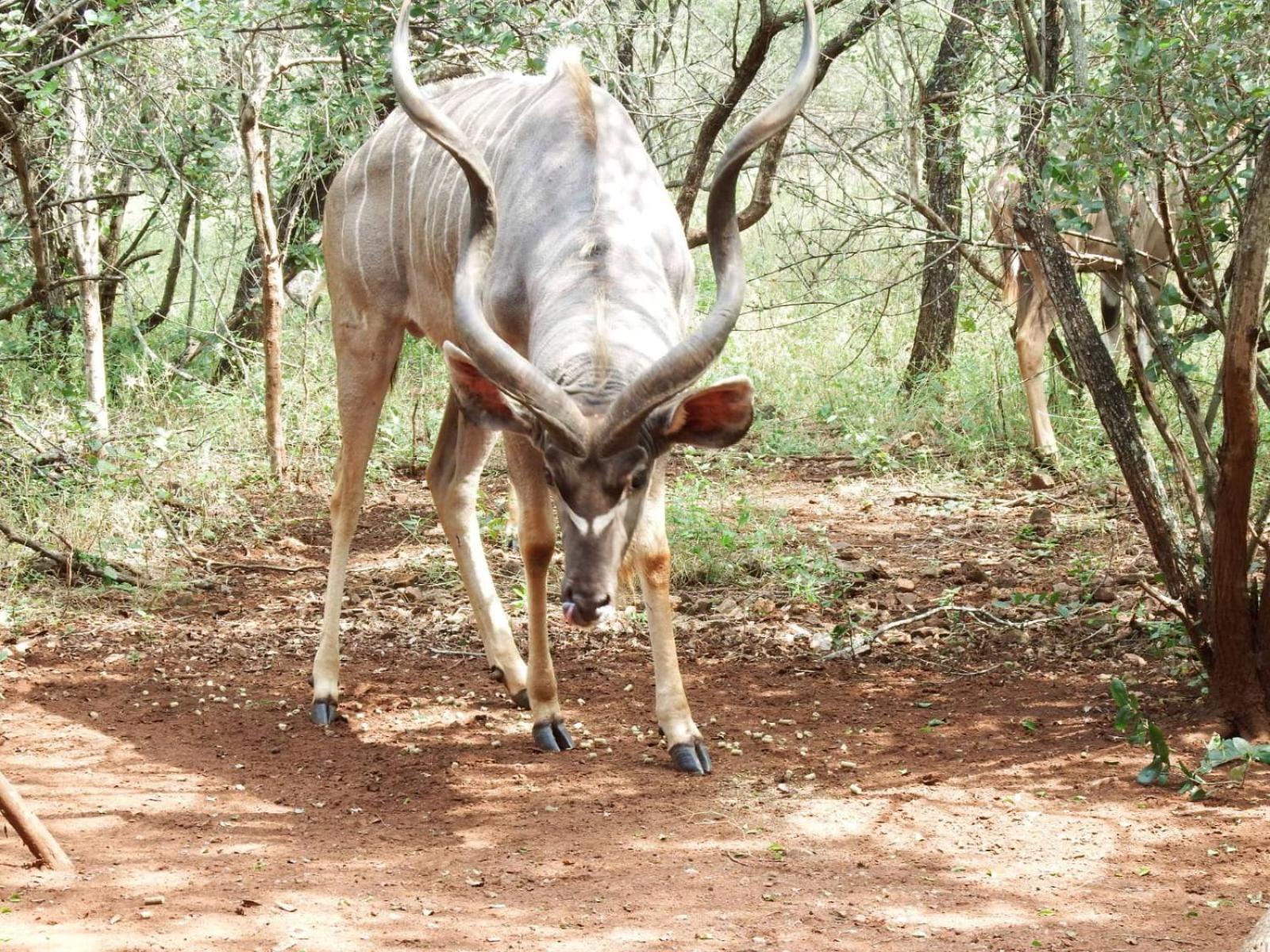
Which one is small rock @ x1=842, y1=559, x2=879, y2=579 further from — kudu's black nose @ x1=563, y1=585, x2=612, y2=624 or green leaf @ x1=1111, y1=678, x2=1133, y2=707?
kudu's black nose @ x1=563, y1=585, x2=612, y2=624

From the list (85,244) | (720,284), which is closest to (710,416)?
(720,284)

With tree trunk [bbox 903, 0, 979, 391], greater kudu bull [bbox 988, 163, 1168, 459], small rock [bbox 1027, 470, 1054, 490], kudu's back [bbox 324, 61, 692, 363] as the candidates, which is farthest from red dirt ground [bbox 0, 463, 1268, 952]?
tree trunk [bbox 903, 0, 979, 391]

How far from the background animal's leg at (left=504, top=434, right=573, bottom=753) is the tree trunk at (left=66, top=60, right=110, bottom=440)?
9.26 ft

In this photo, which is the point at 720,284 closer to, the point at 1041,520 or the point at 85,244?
the point at 1041,520

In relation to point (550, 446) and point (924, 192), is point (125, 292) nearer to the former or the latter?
point (924, 192)

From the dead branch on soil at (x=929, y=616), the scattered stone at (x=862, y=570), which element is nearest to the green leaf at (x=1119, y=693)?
the dead branch on soil at (x=929, y=616)

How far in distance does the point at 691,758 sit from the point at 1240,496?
5.15 feet

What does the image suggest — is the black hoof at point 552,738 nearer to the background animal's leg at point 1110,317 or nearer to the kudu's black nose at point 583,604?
the kudu's black nose at point 583,604

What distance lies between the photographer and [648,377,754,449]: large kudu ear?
355 cm

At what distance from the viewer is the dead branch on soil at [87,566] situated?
5527mm

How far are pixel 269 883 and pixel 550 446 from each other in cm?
118

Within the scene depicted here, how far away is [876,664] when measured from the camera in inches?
188

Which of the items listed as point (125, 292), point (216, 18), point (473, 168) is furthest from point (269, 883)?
point (125, 292)

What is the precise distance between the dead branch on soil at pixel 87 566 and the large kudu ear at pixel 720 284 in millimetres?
2861
